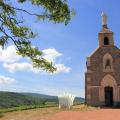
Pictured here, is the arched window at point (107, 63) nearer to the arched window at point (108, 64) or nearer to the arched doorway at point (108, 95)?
the arched window at point (108, 64)

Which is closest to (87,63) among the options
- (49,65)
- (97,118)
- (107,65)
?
Result: (107,65)

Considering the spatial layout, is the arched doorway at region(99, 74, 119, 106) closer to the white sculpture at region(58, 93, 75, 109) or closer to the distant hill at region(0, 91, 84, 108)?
the white sculpture at region(58, 93, 75, 109)

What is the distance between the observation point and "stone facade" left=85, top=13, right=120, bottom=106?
4012 cm

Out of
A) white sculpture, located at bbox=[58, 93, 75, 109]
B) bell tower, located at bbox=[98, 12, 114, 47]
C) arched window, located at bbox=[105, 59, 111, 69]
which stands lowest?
white sculpture, located at bbox=[58, 93, 75, 109]

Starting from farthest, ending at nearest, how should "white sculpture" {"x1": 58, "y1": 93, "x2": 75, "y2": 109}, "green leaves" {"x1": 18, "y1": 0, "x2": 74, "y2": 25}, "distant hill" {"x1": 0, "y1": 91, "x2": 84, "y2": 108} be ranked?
"distant hill" {"x1": 0, "y1": 91, "x2": 84, "y2": 108} < "white sculpture" {"x1": 58, "y1": 93, "x2": 75, "y2": 109} < "green leaves" {"x1": 18, "y1": 0, "x2": 74, "y2": 25}

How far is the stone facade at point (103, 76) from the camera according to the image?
1580 inches

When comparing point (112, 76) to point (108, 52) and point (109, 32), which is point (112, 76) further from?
point (109, 32)

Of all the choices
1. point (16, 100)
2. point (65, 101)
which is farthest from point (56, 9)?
point (16, 100)

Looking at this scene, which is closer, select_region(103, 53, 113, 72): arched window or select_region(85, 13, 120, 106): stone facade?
select_region(85, 13, 120, 106): stone facade

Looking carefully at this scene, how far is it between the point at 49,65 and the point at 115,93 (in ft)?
89.4

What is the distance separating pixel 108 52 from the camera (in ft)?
135

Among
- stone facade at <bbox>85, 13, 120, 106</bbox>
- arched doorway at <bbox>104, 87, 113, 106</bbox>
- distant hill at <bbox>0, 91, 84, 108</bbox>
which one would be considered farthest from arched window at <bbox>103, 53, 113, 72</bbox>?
distant hill at <bbox>0, 91, 84, 108</bbox>

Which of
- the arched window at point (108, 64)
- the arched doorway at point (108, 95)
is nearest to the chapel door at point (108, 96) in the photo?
the arched doorway at point (108, 95)

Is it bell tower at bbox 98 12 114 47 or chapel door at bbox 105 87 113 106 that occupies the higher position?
bell tower at bbox 98 12 114 47
